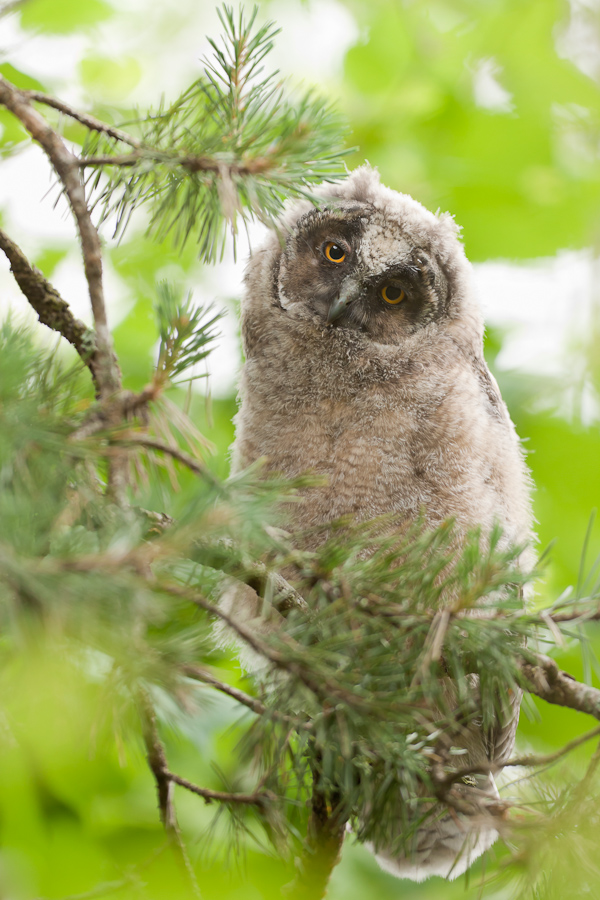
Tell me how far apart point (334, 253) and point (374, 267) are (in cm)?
14

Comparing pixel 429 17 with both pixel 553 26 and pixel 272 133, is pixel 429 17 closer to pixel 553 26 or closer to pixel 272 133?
pixel 553 26

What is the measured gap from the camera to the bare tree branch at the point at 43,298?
107 cm

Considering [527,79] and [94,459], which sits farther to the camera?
[527,79]

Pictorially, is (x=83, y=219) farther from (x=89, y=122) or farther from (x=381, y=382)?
(x=381, y=382)

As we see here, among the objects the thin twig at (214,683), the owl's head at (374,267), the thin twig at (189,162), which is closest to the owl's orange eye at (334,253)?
the owl's head at (374,267)

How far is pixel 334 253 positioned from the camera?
2148 mm

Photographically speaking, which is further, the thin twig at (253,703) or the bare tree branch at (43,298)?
the bare tree branch at (43,298)

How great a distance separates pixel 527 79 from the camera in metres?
1.70

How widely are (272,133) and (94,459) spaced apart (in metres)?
0.53

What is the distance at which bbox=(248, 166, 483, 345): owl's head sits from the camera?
2.08 meters

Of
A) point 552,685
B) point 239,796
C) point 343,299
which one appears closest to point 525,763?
point 552,685

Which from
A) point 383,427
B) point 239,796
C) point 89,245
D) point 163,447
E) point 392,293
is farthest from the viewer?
point 392,293

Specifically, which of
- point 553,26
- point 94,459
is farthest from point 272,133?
point 553,26

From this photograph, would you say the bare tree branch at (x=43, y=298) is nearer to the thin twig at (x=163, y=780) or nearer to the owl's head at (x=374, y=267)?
the thin twig at (x=163, y=780)
